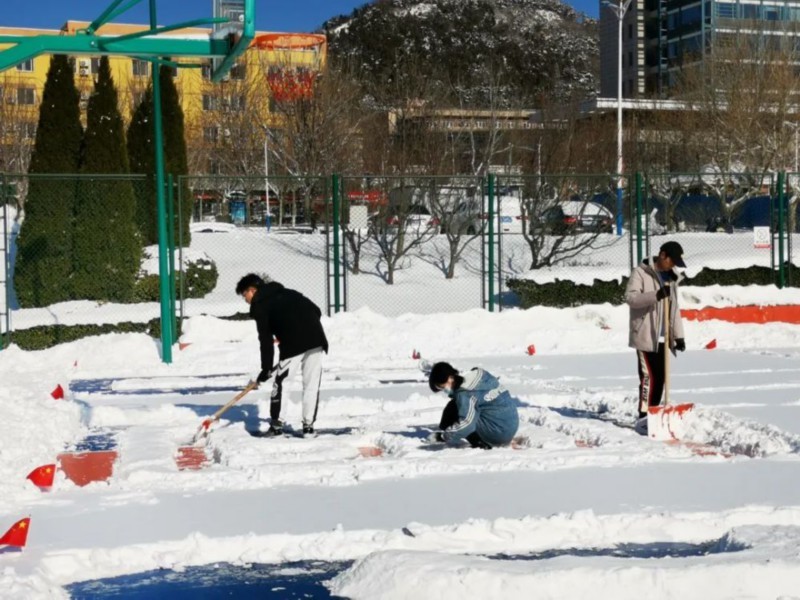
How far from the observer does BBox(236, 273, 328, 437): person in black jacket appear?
10.7 m

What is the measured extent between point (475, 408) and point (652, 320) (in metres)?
2.10

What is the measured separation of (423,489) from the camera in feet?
28.0

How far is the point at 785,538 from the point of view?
654 cm

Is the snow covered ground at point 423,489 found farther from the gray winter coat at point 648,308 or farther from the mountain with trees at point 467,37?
the mountain with trees at point 467,37

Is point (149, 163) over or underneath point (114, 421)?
over

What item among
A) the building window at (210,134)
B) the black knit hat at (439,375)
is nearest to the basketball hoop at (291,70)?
the building window at (210,134)

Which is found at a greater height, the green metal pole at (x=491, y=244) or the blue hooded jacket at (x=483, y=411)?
the green metal pole at (x=491, y=244)

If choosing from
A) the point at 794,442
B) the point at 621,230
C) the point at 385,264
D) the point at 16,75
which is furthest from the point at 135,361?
the point at 16,75

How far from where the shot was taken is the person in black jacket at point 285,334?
1069 centimetres

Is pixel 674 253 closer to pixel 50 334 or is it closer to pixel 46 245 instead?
pixel 50 334

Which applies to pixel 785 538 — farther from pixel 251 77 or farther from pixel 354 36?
pixel 354 36

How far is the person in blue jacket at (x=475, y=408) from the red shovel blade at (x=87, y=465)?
2.63 m

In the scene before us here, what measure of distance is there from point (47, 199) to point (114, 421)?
1099 centimetres

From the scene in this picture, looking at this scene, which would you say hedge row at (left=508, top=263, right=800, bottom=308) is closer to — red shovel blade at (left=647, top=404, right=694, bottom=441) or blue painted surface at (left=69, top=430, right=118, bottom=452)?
red shovel blade at (left=647, top=404, right=694, bottom=441)
